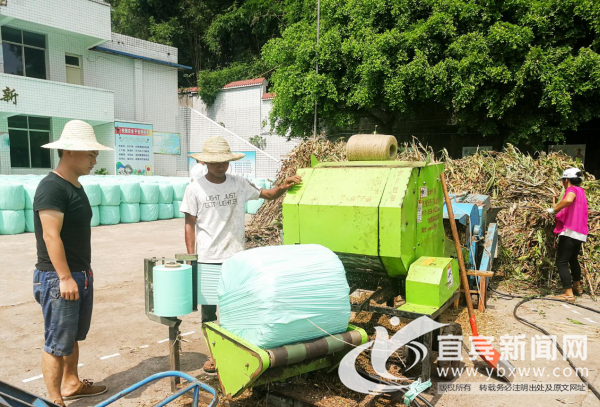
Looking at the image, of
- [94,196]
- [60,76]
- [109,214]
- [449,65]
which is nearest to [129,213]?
[109,214]

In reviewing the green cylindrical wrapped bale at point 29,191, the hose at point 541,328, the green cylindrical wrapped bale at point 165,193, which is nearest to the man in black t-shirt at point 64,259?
the hose at point 541,328

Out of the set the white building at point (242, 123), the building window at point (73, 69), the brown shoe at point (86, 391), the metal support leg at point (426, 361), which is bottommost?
the brown shoe at point (86, 391)

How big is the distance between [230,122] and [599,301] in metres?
19.3

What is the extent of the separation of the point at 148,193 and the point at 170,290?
367 inches

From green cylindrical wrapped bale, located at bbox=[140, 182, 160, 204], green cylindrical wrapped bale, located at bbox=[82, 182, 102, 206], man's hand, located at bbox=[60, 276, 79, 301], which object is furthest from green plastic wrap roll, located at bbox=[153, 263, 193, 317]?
green cylindrical wrapped bale, located at bbox=[140, 182, 160, 204]

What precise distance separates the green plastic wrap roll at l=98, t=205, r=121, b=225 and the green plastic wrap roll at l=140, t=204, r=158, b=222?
0.73 m

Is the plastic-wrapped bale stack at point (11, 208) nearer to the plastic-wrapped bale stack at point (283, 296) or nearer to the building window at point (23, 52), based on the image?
the plastic-wrapped bale stack at point (283, 296)

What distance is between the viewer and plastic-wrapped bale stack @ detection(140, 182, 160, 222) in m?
11.7

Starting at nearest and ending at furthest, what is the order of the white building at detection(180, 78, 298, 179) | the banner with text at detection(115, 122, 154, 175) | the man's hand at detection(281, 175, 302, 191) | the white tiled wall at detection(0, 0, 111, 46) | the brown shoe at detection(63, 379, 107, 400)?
1. the brown shoe at detection(63, 379, 107, 400)
2. the man's hand at detection(281, 175, 302, 191)
3. the white tiled wall at detection(0, 0, 111, 46)
4. the banner with text at detection(115, 122, 154, 175)
5. the white building at detection(180, 78, 298, 179)

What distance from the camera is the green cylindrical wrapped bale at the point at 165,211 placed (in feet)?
40.1

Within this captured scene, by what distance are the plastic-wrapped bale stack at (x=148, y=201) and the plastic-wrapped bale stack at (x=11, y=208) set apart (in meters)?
2.83

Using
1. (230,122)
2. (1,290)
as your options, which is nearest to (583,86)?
(1,290)

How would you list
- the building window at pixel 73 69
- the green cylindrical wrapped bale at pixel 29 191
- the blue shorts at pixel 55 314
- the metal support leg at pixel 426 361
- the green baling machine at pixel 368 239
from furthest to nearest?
1. the building window at pixel 73 69
2. the green cylindrical wrapped bale at pixel 29 191
3. the metal support leg at pixel 426 361
4. the blue shorts at pixel 55 314
5. the green baling machine at pixel 368 239

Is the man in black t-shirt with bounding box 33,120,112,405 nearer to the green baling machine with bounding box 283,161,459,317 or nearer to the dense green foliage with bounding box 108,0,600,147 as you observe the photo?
the green baling machine with bounding box 283,161,459,317
